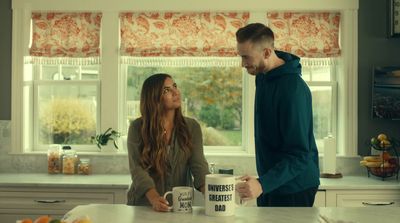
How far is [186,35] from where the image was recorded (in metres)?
4.56

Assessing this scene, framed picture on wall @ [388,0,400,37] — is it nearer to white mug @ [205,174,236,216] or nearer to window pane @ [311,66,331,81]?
window pane @ [311,66,331,81]

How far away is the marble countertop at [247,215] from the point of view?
1.99m

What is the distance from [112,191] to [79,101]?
1123mm

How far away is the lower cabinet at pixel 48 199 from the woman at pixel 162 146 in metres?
1.32

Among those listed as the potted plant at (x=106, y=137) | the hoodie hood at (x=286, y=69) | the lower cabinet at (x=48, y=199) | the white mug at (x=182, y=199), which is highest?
the hoodie hood at (x=286, y=69)

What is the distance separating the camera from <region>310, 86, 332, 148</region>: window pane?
467 cm

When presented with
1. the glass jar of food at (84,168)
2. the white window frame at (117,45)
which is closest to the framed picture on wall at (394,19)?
the white window frame at (117,45)

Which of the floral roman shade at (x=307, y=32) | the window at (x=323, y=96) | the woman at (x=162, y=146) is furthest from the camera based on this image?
the window at (x=323, y=96)

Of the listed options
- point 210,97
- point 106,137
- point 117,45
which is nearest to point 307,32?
point 210,97

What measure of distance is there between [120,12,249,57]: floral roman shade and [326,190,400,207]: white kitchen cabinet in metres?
1.36

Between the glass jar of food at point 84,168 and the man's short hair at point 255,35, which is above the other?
the man's short hair at point 255,35

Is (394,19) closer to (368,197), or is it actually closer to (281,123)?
(368,197)

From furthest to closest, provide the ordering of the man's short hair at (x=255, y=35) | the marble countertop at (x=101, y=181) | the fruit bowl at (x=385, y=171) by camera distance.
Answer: the fruit bowl at (x=385, y=171)
the marble countertop at (x=101, y=181)
the man's short hair at (x=255, y=35)

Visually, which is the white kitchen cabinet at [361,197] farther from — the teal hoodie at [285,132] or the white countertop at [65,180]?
the teal hoodie at [285,132]
